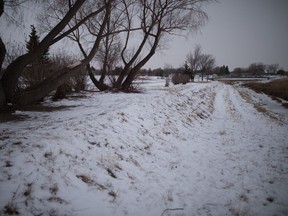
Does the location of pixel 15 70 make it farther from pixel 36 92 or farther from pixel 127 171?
pixel 127 171

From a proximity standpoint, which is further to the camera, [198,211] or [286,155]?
[286,155]

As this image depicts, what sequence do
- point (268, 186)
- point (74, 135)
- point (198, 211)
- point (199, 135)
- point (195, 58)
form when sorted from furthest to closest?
point (195, 58) < point (199, 135) < point (74, 135) < point (268, 186) < point (198, 211)

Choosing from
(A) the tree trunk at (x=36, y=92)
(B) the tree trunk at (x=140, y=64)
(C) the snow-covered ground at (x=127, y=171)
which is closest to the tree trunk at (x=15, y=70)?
(A) the tree trunk at (x=36, y=92)

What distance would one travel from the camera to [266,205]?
3695mm

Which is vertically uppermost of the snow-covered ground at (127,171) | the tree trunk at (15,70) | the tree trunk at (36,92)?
the tree trunk at (15,70)

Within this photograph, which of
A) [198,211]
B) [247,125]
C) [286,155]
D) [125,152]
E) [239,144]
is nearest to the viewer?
[198,211]

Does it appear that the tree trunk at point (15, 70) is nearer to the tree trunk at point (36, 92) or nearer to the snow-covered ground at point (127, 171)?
the tree trunk at point (36, 92)

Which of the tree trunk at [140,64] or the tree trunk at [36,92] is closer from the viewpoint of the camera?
the tree trunk at [36,92]

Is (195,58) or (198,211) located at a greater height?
(195,58)

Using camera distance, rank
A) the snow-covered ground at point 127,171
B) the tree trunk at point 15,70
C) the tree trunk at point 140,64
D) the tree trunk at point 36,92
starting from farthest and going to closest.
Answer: the tree trunk at point 140,64, the tree trunk at point 36,92, the tree trunk at point 15,70, the snow-covered ground at point 127,171

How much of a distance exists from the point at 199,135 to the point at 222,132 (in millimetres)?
1252

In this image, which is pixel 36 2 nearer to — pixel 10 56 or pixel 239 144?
pixel 10 56

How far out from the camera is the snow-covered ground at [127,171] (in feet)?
10.4

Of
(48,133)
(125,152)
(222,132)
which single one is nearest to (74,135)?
(48,133)
